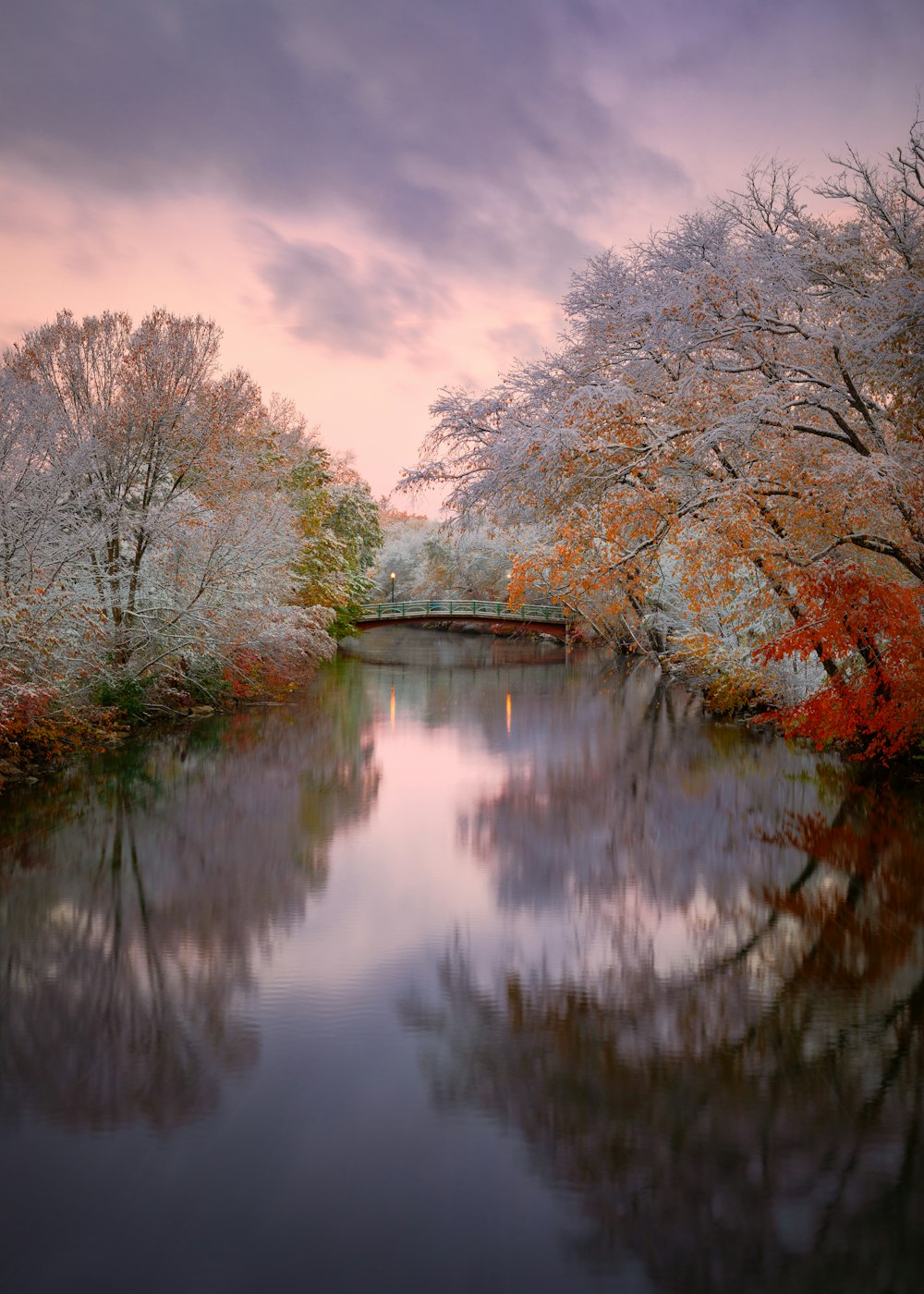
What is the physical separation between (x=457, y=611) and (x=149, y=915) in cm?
4876

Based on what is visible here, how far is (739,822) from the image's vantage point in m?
12.0

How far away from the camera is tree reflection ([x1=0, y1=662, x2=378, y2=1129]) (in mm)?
5406

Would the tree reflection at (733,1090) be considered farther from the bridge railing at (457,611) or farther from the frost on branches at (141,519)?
the bridge railing at (457,611)

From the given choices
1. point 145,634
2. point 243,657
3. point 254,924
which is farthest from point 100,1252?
point 243,657

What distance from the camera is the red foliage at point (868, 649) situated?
13.2 metres

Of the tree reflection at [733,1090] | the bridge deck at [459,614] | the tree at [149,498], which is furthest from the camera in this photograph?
the bridge deck at [459,614]

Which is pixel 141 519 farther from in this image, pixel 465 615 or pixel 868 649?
pixel 465 615

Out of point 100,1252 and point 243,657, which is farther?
point 243,657

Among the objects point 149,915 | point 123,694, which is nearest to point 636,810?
point 149,915

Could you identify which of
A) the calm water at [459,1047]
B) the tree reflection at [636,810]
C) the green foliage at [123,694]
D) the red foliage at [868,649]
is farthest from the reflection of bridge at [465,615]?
the calm water at [459,1047]

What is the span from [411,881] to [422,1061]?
4040 millimetres

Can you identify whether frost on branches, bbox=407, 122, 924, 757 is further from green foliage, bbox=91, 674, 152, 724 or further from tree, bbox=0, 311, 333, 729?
green foliage, bbox=91, 674, 152, 724

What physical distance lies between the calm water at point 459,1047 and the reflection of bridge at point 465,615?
38.6 m

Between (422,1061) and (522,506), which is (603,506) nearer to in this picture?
(522,506)
